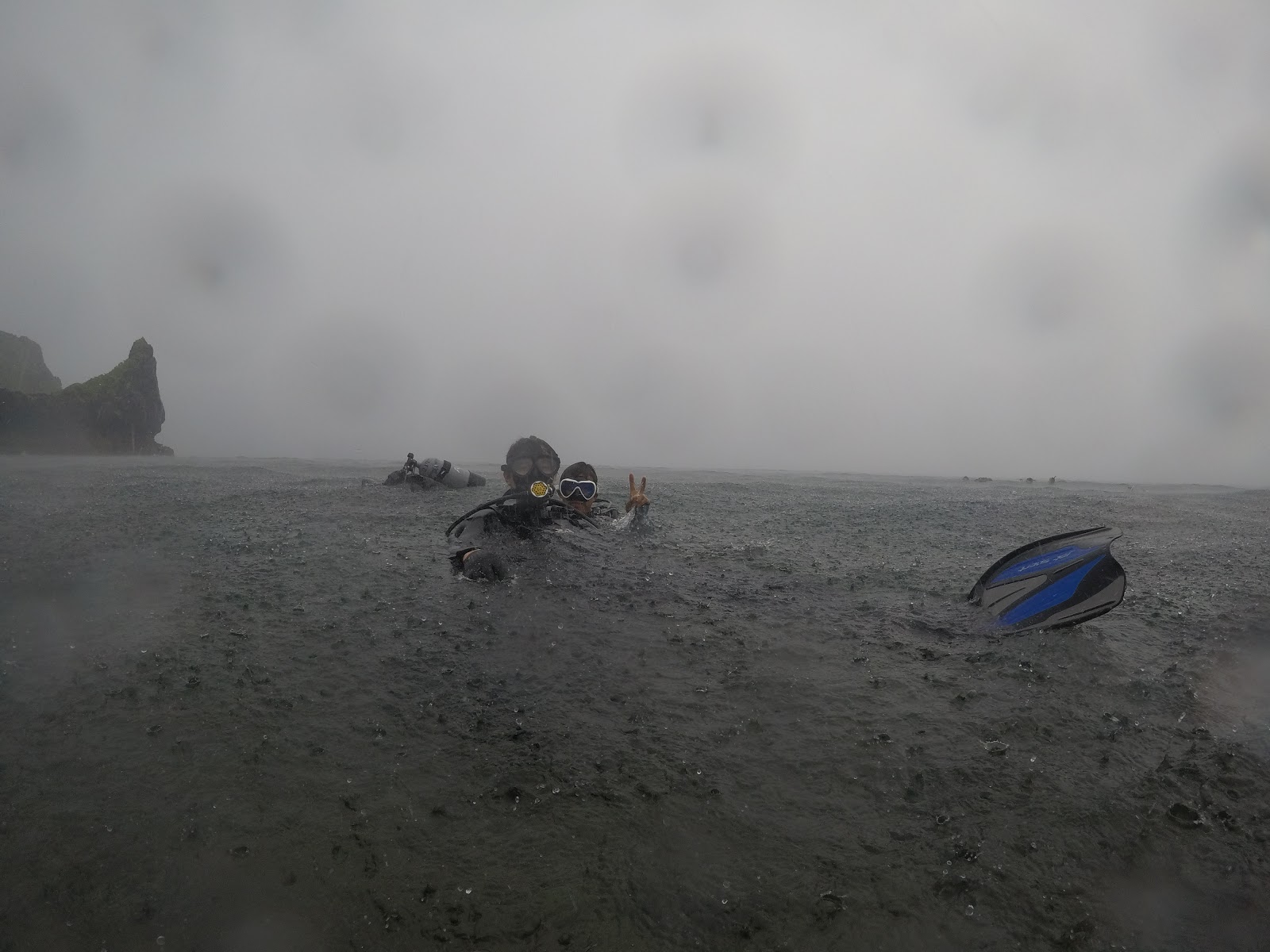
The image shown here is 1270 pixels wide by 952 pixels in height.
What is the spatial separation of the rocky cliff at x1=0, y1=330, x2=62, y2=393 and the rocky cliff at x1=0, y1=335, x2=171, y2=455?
72.8 feet

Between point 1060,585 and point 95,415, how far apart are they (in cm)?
5550

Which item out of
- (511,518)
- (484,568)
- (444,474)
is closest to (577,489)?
(511,518)

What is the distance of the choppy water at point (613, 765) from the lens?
2.30m

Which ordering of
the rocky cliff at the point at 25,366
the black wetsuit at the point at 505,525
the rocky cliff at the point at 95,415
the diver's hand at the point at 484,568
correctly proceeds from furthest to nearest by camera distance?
the rocky cliff at the point at 25,366 < the rocky cliff at the point at 95,415 < the black wetsuit at the point at 505,525 < the diver's hand at the point at 484,568

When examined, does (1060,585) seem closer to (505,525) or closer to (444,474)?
(505,525)

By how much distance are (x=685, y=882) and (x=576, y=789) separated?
2.60ft

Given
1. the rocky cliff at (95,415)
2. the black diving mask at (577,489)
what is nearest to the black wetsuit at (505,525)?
the black diving mask at (577,489)

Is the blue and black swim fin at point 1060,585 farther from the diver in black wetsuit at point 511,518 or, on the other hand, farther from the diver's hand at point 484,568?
the diver in black wetsuit at point 511,518

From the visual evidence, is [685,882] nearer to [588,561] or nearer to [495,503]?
[588,561]

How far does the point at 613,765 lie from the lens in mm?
3258

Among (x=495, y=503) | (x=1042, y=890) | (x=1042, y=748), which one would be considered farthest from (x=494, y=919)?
(x=495, y=503)

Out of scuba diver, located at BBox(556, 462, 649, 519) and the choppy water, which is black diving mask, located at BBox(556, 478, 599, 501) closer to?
scuba diver, located at BBox(556, 462, 649, 519)

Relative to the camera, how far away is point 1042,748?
3.36m

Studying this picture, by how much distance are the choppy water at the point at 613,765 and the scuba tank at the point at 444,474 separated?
376 inches
